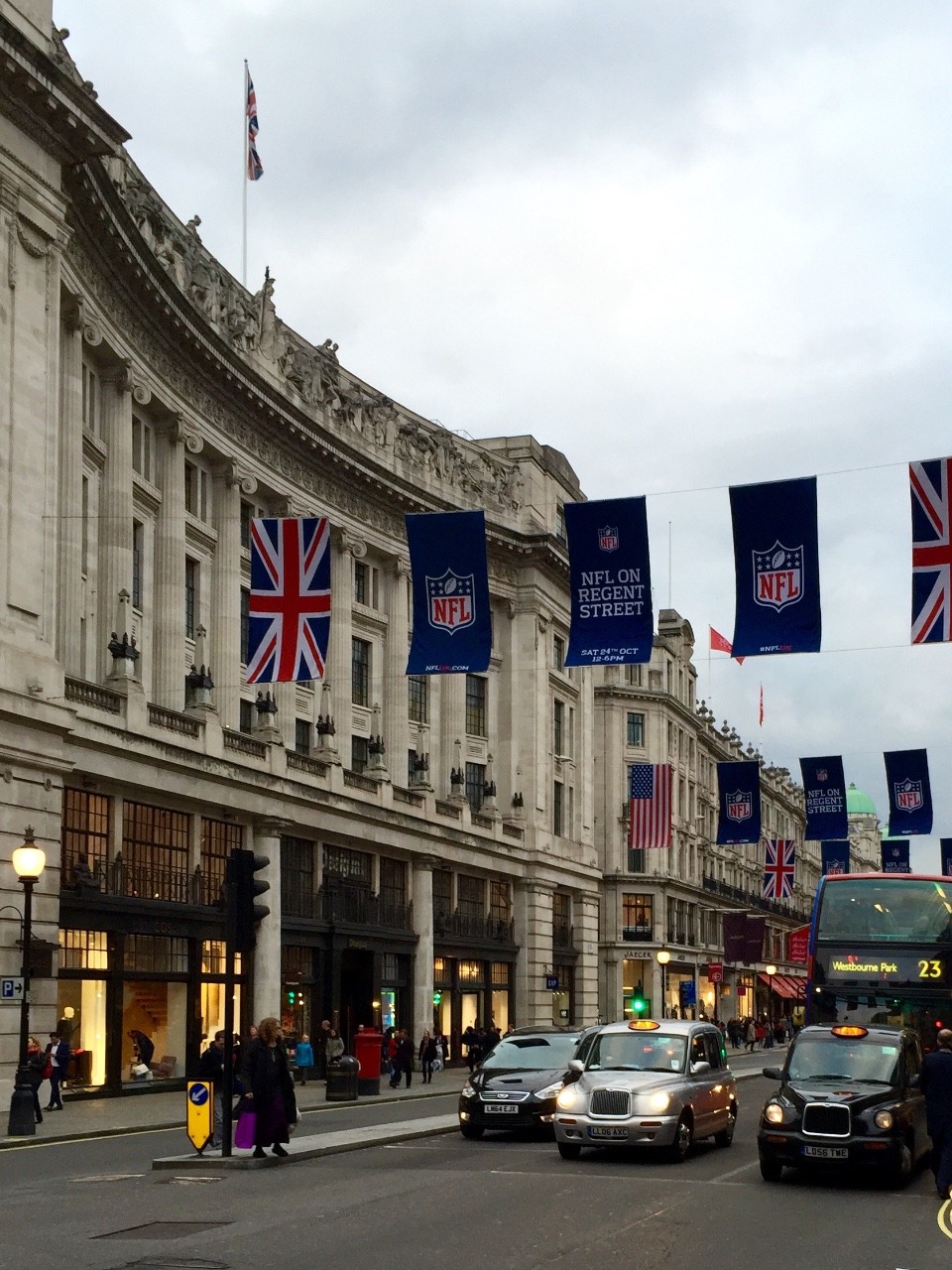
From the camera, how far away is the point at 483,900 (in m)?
65.8

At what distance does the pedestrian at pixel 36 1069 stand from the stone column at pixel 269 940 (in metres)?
13.4

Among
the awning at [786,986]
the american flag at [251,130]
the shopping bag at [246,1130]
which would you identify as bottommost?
the awning at [786,986]

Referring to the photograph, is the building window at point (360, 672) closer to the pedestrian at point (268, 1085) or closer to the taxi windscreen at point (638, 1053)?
the taxi windscreen at point (638, 1053)

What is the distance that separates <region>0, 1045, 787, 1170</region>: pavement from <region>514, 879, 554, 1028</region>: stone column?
21.6 meters

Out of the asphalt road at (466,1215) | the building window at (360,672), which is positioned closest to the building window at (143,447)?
the building window at (360,672)

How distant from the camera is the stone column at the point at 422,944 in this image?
57781mm

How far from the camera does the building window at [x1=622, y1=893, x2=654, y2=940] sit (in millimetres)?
94875

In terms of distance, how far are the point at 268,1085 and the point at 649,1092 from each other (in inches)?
203

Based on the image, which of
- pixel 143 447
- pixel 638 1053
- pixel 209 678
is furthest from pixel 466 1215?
pixel 143 447

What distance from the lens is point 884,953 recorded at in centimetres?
2933

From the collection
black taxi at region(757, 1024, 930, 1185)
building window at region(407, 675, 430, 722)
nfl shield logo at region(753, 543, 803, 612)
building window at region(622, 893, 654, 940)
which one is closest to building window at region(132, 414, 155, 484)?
building window at region(407, 675, 430, 722)

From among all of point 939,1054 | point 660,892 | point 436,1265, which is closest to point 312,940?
point 939,1054

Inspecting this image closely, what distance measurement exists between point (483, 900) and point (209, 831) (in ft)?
74.1

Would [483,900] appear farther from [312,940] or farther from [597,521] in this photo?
[597,521]
